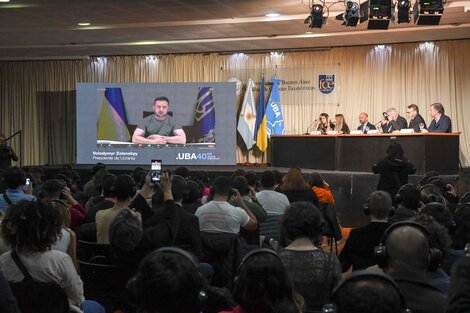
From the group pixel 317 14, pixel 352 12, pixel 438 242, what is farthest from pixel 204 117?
pixel 438 242

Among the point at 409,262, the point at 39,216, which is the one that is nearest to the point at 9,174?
the point at 39,216

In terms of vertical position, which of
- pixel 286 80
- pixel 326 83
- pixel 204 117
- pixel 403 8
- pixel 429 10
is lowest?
pixel 204 117

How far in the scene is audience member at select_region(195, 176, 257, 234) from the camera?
16.3 feet

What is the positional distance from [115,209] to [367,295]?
10.4ft

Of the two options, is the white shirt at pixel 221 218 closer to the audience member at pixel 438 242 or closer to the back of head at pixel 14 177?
the back of head at pixel 14 177

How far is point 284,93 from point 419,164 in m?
6.04

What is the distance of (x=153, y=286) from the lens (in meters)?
1.67

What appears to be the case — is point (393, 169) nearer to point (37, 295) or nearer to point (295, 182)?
point (295, 182)

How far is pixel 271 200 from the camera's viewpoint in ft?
20.3

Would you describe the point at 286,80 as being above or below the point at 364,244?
above

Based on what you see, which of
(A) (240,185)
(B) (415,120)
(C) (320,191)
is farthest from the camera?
(B) (415,120)

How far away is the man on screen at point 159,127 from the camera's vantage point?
48.9 ft

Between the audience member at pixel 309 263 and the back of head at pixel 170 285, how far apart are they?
1.41 metres

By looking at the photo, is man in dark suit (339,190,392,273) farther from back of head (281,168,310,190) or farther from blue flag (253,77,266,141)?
blue flag (253,77,266,141)
